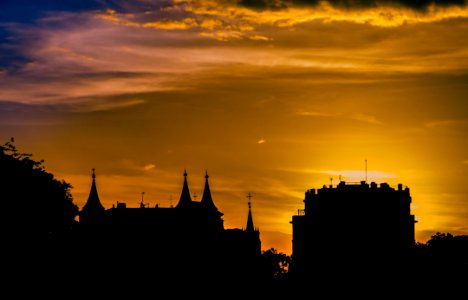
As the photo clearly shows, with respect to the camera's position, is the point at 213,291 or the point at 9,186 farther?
the point at 213,291

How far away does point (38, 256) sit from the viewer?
109 m

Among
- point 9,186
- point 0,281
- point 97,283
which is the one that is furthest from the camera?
point 97,283

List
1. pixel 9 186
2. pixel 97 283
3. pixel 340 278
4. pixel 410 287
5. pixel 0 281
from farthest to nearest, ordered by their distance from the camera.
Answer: pixel 340 278 → pixel 410 287 → pixel 97 283 → pixel 9 186 → pixel 0 281

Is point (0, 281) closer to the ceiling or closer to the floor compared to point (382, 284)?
closer to the floor

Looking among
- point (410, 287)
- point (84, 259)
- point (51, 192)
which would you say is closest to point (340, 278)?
point (410, 287)

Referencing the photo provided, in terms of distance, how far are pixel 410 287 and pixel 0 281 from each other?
79.5 m

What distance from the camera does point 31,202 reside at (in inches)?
4481

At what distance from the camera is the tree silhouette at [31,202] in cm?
11006

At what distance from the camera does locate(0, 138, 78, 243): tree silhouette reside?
110 meters

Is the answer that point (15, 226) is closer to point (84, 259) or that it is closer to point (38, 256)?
point (38, 256)

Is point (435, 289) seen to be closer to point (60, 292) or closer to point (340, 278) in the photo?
point (340, 278)

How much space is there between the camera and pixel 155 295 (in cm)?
17588

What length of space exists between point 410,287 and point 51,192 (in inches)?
2638

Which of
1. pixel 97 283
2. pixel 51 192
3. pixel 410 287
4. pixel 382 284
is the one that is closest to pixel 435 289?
pixel 410 287
